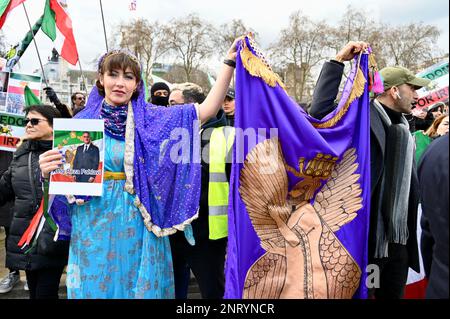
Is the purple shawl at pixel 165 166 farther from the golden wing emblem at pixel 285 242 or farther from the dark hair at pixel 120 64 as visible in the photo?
the golden wing emblem at pixel 285 242

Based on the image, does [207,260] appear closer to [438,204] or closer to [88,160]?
[88,160]

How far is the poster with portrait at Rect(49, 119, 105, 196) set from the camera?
2.22m

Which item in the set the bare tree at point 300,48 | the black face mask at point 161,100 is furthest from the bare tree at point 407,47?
the black face mask at point 161,100

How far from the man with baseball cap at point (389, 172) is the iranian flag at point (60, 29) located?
3.38 metres

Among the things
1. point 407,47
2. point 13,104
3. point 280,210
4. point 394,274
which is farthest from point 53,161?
point 407,47

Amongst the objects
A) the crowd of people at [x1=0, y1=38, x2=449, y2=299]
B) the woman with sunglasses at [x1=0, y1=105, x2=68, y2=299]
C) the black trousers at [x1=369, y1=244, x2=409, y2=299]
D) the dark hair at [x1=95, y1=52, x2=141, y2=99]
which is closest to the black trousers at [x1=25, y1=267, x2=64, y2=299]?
the woman with sunglasses at [x1=0, y1=105, x2=68, y2=299]

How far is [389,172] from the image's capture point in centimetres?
274

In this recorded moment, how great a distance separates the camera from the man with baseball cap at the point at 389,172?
2637 millimetres

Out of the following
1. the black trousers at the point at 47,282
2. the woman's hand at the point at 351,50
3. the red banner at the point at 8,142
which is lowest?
the black trousers at the point at 47,282

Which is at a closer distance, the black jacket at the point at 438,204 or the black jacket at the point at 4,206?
the black jacket at the point at 438,204

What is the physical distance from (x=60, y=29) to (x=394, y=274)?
424cm

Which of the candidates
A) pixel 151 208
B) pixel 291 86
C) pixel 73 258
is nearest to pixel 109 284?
pixel 73 258

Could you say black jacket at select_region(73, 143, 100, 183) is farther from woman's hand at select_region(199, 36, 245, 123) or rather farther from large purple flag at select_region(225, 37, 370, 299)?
large purple flag at select_region(225, 37, 370, 299)

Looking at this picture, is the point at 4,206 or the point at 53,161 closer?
the point at 53,161
